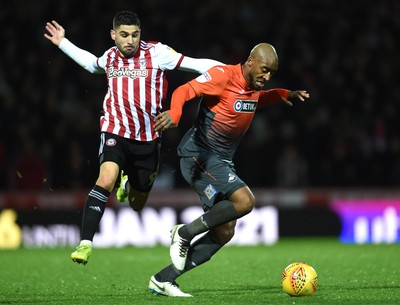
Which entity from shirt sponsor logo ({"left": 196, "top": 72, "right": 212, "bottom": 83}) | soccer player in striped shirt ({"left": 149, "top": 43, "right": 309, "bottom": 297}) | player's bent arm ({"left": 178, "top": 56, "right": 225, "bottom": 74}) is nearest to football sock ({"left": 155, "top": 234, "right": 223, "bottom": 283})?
soccer player in striped shirt ({"left": 149, "top": 43, "right": 309, "bottom": 297})

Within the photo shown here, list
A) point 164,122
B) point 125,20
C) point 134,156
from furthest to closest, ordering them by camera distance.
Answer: point 134,156
point 125,20
point 164,122

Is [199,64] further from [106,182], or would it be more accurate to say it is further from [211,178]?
[106,182]

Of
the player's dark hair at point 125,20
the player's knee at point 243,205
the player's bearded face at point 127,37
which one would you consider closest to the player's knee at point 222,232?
the player's knee at point 243,205

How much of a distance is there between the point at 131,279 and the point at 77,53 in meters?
2.35

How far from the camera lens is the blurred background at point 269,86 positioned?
46.6 feet

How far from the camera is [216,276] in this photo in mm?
9227

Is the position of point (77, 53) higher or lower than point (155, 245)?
higher

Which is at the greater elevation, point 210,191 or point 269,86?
point 269,86

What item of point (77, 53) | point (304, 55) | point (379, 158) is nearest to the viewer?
point (77, 53)

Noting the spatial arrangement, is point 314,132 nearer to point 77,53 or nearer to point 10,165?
point 10,165

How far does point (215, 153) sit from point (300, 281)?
134 centimetres

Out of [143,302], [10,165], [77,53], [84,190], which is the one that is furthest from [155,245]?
[143,302]

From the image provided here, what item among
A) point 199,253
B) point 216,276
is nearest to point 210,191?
point 199,253

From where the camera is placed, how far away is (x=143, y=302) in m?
6.84
